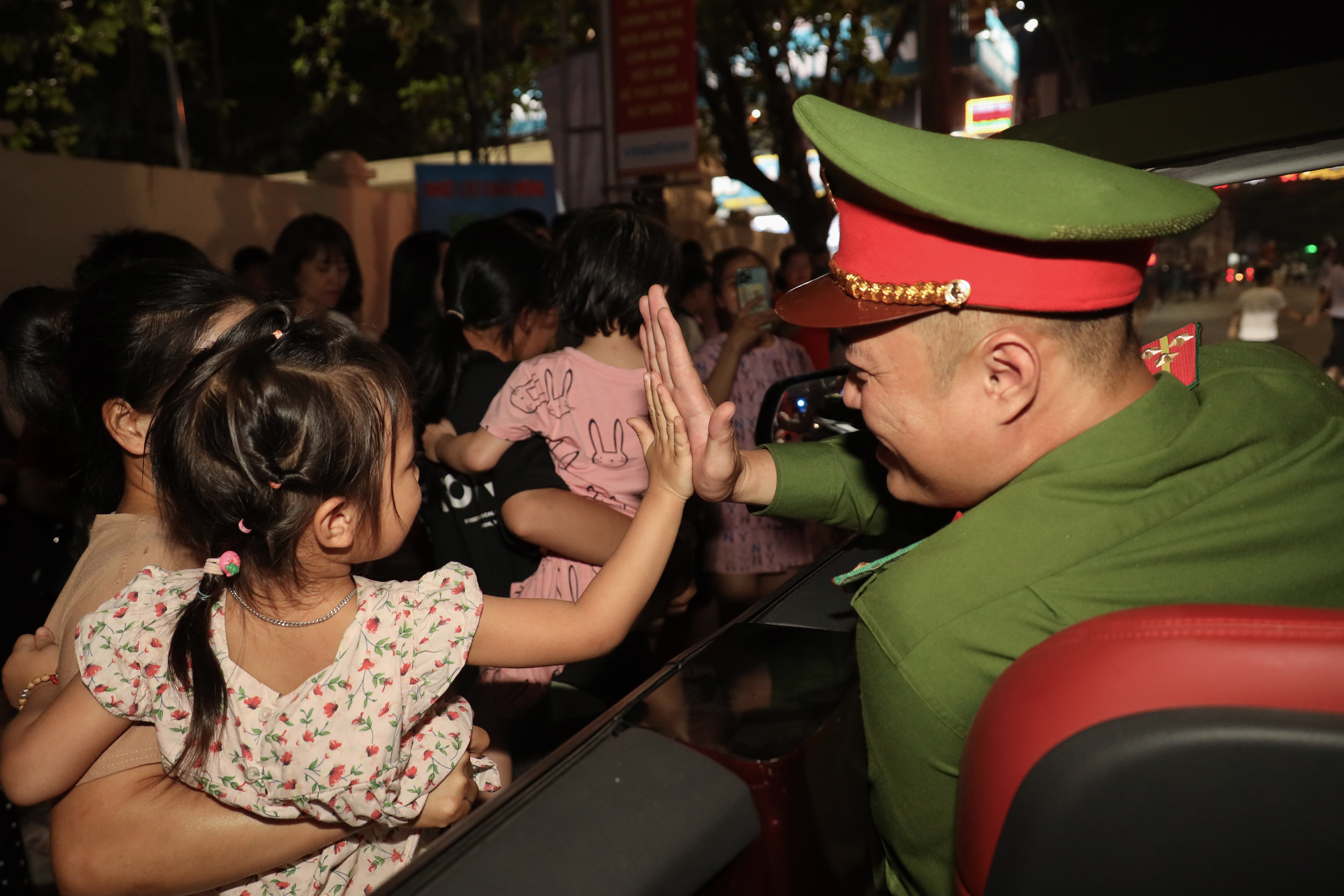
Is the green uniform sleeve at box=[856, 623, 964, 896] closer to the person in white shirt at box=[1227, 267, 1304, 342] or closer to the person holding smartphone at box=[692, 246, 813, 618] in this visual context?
the person in white shirt at box=[1227, 267, 1304, 342]

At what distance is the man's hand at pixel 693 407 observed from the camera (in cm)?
182

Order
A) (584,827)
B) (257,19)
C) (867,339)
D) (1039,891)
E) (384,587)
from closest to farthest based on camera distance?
(1039,891)
(584,827)
(867,339)
(384,587)
(257,19)

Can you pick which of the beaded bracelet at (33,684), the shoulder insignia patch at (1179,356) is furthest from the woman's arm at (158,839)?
the shoulder insignia patch at (1179,356)

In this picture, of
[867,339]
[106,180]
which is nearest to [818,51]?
[106,180]

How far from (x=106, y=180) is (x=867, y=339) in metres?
7.78

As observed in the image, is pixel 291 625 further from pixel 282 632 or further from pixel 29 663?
pixel 29 663

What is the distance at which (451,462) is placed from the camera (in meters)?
2.82

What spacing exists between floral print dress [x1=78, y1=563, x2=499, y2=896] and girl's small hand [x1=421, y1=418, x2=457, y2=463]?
1.37m

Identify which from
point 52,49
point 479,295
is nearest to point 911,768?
point 479,295

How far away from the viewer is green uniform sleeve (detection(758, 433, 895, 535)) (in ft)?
6.62

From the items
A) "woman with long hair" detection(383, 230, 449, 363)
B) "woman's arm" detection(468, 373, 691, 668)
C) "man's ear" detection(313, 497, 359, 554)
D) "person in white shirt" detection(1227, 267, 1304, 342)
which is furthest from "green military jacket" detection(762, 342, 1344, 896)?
"woman with long hair" detection(383, 230, 449, 363)

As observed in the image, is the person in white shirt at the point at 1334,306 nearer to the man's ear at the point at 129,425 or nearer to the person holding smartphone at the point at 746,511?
the person holding smartphone at the point at 746,511

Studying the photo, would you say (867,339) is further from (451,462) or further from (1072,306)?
(451,462)

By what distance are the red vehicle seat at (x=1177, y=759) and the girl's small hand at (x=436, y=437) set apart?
2.21m
